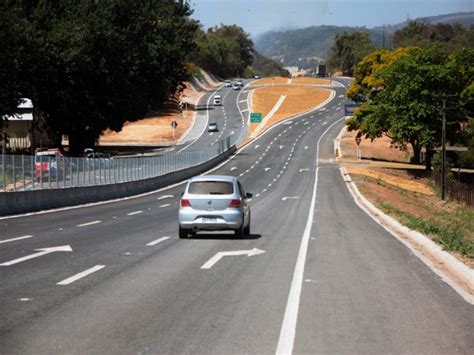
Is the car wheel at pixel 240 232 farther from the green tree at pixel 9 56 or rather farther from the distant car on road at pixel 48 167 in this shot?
the green tree at pixel 9 56

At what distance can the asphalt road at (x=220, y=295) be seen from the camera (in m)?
8.52

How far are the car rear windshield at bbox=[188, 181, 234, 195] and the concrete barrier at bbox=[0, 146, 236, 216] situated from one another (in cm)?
1105

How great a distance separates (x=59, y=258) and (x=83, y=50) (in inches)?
2405

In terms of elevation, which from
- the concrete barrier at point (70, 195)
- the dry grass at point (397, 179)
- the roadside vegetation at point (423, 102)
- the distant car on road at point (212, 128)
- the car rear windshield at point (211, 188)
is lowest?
the dry grass at point (397, 179)

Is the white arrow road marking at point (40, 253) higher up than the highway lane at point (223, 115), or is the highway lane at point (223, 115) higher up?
the highway lane at point (223, 115)

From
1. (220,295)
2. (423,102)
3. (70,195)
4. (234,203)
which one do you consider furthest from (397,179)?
(220,295)

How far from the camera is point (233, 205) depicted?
69.4 feet

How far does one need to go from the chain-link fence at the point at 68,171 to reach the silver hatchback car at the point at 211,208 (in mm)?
11898

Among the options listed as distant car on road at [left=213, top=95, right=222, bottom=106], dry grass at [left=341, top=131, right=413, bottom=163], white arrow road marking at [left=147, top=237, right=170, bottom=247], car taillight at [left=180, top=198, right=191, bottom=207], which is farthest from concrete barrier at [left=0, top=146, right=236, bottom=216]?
distant car on road at [left=213, top=95, right=222, bottom=106]

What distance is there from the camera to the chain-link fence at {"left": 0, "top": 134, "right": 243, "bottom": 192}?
1233 inches

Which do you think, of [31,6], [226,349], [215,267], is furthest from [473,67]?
[226,349]

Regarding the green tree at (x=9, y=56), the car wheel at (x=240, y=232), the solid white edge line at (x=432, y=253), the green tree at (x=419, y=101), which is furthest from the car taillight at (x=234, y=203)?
the green tree at (x=419, y=101)

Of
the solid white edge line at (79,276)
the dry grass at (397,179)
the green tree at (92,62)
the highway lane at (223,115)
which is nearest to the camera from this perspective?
the solid white edge line at (79,276)

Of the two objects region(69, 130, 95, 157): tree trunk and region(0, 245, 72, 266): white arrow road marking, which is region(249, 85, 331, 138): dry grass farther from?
region(0, 245, 72, 266): white arrow road marking
